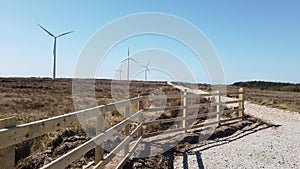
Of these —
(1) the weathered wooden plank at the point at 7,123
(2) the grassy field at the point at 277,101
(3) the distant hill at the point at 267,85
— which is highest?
(3) the distant hill at the point at 267,85

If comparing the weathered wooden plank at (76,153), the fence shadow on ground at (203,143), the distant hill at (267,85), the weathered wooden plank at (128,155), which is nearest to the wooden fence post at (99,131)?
the weathered wooden plank at (76,153)

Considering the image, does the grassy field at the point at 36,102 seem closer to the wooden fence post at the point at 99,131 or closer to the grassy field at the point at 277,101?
the wooden fence post at the point at 99,131

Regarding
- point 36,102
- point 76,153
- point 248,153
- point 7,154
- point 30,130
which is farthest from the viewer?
point 36,102

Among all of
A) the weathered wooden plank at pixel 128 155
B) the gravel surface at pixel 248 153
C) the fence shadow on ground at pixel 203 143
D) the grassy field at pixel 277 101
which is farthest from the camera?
the grassy field at pixel 277 101

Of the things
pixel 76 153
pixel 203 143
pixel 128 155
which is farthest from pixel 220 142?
pixel 76 153

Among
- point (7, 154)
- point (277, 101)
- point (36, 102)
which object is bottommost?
point (277, 101)

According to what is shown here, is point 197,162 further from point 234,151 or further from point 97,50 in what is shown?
point 97,50

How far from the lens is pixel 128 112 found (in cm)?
658

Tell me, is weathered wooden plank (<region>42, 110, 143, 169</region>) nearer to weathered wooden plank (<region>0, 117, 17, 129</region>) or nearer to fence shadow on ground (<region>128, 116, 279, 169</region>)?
weathered wooden plank (<region>0, 117, 17, 129</region>)

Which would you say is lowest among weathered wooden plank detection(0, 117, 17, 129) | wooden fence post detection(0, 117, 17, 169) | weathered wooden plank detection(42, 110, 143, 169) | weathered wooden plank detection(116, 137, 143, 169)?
weathered wooden plank detection(116, 137, 143, 169)

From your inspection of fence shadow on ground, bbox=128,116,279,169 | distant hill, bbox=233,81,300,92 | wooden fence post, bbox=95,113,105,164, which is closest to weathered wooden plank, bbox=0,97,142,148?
wooden fence post, bbox=95,113,105,164

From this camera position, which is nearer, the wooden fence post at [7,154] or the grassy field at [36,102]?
the wooden fence post at [7,154]

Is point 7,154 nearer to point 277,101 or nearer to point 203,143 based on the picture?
point 203,143

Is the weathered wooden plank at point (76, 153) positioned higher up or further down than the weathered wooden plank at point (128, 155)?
higher up
